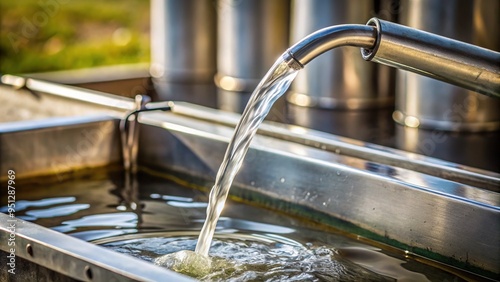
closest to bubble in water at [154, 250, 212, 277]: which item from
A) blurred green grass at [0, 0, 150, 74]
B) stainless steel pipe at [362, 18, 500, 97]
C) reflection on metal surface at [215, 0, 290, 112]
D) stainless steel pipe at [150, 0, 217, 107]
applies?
stainless steel pipe at [362, 18, 500, 97]

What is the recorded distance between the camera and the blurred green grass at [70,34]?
4906 millimetres

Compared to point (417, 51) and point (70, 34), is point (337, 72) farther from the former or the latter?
point (70, 34)

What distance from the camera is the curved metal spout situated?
1225 mm

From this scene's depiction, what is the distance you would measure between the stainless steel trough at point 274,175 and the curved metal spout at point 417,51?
27cm

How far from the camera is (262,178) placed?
1.82 meters

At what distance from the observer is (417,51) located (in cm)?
123

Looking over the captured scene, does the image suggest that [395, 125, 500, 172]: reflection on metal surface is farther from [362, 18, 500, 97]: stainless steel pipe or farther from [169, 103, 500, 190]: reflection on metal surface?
[362, 18, 500, 97]: stainless steel pipe

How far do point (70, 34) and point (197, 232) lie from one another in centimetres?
419

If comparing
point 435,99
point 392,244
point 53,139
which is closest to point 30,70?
point 53,139

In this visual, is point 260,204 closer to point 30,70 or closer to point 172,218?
point 172,218

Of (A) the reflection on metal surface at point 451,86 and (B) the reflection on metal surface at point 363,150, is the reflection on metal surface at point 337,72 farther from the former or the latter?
(B) the reflection on metal surface at point 363,150

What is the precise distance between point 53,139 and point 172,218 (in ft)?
1.60

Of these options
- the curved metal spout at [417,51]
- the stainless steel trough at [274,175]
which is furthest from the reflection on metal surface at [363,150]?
the curved metal spout at [417,51]

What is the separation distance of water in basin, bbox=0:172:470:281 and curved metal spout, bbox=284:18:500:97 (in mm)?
368
